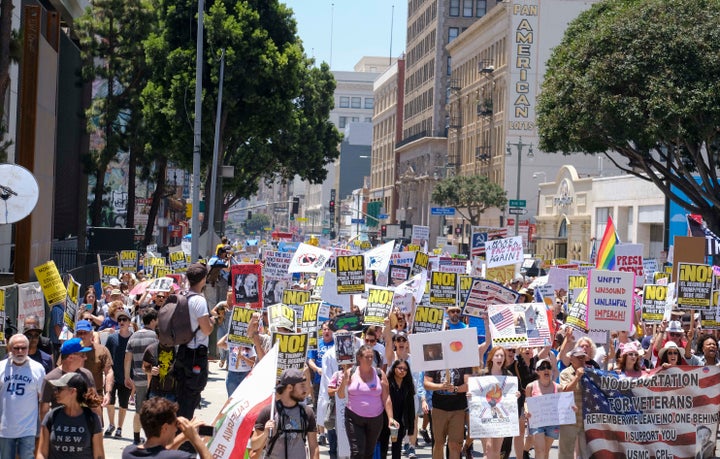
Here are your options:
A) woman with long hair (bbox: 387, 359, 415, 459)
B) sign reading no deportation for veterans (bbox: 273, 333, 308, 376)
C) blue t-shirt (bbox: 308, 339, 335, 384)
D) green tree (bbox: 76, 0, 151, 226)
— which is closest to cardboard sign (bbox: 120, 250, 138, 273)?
blue t-shirt (bbox: 308, 339, 335, 384)

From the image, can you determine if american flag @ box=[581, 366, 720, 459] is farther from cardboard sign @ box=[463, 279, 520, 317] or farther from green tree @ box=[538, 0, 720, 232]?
green tree @ box=[538, 0, 720, 232]

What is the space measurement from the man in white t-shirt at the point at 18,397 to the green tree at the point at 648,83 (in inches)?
1051

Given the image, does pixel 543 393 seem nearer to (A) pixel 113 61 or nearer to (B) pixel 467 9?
(A) pixel 113 61

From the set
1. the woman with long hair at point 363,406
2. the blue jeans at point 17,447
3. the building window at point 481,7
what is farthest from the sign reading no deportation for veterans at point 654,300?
the building window at point 481,7

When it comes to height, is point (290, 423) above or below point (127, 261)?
below

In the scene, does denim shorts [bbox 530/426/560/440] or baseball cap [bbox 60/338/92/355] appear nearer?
baseball cap [bbox 60/338/92/355]

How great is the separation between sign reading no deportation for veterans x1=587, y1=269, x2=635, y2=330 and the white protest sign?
3.37 meters

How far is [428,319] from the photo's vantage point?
51.1 ft

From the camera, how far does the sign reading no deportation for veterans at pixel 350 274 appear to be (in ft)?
57.6

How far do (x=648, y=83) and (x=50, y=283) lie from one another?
2298 cm

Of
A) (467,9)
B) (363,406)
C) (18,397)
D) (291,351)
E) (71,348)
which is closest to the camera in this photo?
(71,348)

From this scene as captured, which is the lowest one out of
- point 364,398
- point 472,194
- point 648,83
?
point 364,398

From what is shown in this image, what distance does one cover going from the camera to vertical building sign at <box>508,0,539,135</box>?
2741 inches

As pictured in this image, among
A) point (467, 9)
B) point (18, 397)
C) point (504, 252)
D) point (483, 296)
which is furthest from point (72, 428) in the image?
point (467, 9)
